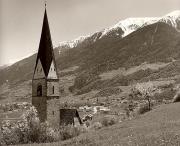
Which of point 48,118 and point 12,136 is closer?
point 12,136

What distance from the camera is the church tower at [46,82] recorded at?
269 ft

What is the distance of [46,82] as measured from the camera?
82750mm

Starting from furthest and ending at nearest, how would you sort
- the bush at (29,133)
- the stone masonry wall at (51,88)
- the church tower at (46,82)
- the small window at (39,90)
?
1. the small window at (39,90)
2. the stone masonry wall at (51,88)
3. the church tower at (46,82)
4. the bush at (29,133)

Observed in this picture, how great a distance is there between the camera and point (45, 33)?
81.7 meters

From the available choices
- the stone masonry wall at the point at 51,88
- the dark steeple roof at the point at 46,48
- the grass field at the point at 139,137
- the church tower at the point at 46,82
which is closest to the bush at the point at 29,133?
the church tower at the point at 46,82

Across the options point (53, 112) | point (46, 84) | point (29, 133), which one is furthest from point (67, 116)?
point (29, 133)

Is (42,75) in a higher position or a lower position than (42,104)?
higher

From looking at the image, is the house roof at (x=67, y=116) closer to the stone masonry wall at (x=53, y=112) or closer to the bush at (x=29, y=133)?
the stone masonry wall at (x=53, y=112)

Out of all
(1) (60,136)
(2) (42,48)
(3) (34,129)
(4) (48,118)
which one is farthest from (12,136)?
(2) (42,48)

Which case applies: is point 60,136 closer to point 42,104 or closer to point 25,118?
point 25,118

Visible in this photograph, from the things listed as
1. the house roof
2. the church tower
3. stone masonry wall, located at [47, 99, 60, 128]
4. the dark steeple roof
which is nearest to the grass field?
stone masonry wall, located at [47, 99, 60, 128]

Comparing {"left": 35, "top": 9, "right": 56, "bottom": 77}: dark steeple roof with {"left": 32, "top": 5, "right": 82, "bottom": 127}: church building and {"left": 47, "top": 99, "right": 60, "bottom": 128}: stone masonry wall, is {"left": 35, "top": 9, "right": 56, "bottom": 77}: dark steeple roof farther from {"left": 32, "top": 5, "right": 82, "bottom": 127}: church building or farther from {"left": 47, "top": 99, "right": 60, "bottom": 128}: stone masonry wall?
{"left": 47, "top": 99, "right": 60, "bottom": 128}: stone masonry wall

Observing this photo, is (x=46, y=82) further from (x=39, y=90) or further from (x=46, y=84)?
(x=39, y=90)

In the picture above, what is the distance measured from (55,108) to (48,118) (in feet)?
9.60
